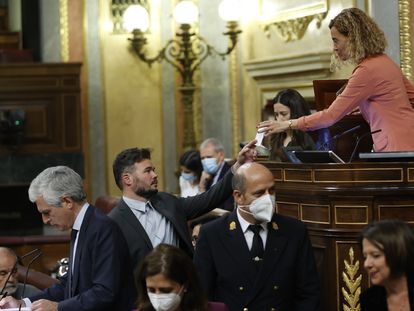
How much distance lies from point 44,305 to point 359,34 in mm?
2435

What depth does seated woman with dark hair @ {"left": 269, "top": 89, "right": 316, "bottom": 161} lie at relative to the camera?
24.1ft

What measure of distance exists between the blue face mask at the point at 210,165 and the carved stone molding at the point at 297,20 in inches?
86.1

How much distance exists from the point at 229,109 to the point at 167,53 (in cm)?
106

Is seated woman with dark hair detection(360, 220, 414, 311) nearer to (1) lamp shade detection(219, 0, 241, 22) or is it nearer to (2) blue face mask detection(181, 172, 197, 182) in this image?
(2) blue face mask detection(181, 172, 197, 182)

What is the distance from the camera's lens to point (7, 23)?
15.1m

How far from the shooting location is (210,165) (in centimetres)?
1035

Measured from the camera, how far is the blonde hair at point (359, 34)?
6566 millimetres

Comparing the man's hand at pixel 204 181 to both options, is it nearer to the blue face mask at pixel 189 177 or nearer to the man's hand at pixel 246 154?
the blue face mask at pixel 189 177

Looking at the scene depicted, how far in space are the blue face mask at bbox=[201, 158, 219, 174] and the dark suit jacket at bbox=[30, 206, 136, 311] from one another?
185 inches

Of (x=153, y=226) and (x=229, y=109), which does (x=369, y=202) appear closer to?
(x=153, y=226)

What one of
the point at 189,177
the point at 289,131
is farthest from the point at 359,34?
the point at 189,177

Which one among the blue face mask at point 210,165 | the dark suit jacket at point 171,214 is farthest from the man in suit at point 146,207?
the blue face mask at point 210,165

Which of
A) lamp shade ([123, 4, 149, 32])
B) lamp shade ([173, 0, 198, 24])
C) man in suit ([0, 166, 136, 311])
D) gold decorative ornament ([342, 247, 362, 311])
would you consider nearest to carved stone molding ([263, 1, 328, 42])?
lamp shade ([173, 0, 198, 24])

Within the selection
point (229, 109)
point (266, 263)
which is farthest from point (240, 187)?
point (229, 109)
